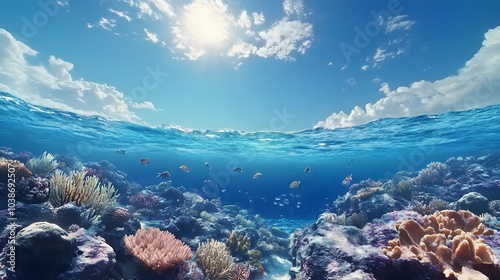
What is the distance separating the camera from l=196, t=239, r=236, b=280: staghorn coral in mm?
6348

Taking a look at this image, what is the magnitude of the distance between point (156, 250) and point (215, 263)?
1.89m

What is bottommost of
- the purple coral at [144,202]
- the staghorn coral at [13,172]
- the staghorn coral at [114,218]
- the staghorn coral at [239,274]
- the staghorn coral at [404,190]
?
the staghorn coral at [239,274]

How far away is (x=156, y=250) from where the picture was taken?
5.16 metres

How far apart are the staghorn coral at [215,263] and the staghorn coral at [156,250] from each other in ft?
3.74

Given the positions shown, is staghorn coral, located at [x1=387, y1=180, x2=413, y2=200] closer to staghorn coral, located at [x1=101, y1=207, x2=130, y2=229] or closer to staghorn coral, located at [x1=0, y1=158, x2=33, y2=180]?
staghorn coral, located at [x1=101, y1=207, x2=130, y2=229]

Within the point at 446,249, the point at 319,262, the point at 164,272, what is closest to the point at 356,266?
the point at 319,262

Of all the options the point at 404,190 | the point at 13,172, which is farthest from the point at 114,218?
the point at 404,190

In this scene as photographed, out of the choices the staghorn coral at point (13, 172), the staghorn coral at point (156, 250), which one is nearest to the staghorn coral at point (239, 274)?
the staghorn coral at point (156, 250)

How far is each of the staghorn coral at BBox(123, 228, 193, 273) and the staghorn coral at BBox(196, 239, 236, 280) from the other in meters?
1.14

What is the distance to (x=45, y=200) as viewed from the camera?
20.2 ft

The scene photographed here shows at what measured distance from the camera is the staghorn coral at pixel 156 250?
4998 mm

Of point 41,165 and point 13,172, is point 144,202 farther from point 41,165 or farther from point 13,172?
point 13,172

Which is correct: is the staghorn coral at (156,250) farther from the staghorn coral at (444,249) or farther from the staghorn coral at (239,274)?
the staghorn coral at (444,249)

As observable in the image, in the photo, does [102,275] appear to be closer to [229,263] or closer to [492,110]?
[229,263]
